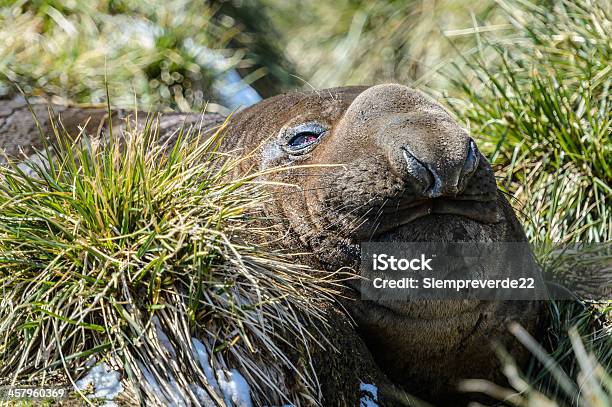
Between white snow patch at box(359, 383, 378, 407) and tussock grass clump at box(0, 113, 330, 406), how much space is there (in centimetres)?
26

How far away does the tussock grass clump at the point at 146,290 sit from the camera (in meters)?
3.96

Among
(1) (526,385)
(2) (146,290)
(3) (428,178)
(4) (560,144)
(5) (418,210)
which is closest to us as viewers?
(2) (146,290)

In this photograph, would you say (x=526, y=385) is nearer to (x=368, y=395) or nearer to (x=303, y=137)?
(x=368, y=395)

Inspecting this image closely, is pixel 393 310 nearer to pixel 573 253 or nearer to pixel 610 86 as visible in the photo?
pixel 573 253

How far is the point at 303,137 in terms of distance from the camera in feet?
16.0

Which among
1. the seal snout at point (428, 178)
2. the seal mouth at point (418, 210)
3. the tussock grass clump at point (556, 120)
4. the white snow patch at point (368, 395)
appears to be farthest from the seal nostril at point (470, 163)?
the tussock grass clump at point (556, 120)

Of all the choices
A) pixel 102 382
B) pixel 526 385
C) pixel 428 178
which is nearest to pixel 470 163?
pixel 428 178

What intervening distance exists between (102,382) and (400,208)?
135 centimetres

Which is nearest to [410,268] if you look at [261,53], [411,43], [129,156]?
[129,156]

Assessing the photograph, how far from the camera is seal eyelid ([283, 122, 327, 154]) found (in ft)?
15.8

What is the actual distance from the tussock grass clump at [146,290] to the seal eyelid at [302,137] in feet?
1.94

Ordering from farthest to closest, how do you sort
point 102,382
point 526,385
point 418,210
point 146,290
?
point 526,385
point 418,210
point 146,290
point 102,382

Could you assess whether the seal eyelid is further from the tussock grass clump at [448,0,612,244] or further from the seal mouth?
the tussock grass clump at [448,0,612,244]

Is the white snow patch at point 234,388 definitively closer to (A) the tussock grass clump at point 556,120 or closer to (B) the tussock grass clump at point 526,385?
(B) the tussock grass clump at point 526,385
